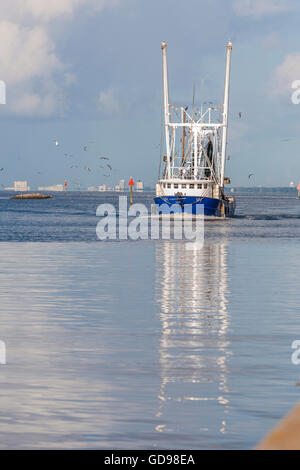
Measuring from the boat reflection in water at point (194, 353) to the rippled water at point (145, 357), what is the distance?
0.08 ft

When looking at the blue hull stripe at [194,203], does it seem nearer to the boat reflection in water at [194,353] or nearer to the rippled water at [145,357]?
the rippled water at [145,357]

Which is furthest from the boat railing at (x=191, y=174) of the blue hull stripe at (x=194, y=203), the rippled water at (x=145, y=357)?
the rippled water at (x=145, y=357)

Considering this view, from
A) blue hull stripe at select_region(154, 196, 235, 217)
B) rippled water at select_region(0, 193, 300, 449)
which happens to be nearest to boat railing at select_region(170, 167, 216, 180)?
blue hull stripe at select_region(154, 196, 235, 217)

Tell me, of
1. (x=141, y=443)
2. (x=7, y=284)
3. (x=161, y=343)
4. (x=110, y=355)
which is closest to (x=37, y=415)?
(x=141, y=443)

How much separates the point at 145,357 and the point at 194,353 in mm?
1029

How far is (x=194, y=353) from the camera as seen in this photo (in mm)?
15922

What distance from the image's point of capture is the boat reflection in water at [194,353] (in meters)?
11.0

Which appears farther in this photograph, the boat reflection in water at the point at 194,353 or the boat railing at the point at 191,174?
the boat railing at the point at 191,174

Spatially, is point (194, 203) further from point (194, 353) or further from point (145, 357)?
point (145, 357)

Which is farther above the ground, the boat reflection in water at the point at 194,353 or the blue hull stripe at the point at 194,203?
the boat reflection in water at the point at 194,353

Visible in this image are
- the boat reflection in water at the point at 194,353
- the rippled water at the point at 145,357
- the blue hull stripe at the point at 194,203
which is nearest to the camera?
the rippled water at the point at 145,357

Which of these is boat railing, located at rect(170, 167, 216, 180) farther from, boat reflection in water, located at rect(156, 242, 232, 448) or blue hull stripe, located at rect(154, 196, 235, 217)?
boat reflection in water, located at rect(156, 242, 232, 448)

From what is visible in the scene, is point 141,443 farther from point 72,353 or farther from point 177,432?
point 72,353

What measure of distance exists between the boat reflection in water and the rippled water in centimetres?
3
